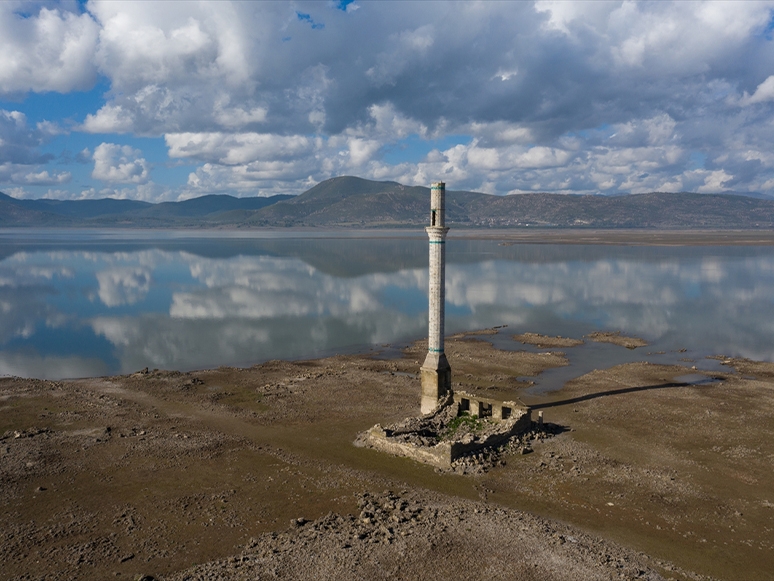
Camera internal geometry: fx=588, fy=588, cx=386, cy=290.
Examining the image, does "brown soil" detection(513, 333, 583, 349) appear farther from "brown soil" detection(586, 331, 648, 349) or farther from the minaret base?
the minaret base

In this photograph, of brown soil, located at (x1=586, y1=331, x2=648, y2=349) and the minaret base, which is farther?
brown soil, located at (x1=586, y1=331, x2=648, y2=349)

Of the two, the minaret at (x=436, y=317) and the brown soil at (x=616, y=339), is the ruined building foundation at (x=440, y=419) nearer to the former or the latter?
the minaret at (x=436, y=317)

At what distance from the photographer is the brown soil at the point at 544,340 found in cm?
4631

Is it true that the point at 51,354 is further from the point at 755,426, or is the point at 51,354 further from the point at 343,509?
the point at 755,426

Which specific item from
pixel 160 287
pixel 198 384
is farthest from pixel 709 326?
pixel 160 287

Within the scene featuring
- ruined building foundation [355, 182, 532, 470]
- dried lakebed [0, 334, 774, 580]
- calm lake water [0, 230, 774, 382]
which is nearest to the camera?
dried lakebed [0, 334, 774, 580]

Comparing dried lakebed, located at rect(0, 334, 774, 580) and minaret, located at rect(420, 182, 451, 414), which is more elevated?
minaret, located at rect(420, 182, 451, 414)

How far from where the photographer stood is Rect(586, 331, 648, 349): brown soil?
46.3 m

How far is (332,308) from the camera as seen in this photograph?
64438mm

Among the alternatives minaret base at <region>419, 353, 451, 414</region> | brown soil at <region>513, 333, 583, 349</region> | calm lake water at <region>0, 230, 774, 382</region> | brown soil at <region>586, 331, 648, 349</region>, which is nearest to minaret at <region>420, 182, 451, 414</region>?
minaret base at <region>419, 353, 451, 414</region>

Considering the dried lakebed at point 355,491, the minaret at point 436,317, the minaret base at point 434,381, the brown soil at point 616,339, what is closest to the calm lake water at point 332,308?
the brown soil at point 616,339

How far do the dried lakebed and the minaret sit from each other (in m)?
1.89

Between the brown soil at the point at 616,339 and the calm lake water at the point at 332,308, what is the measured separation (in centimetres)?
111

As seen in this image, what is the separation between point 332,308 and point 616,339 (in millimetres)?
29756
